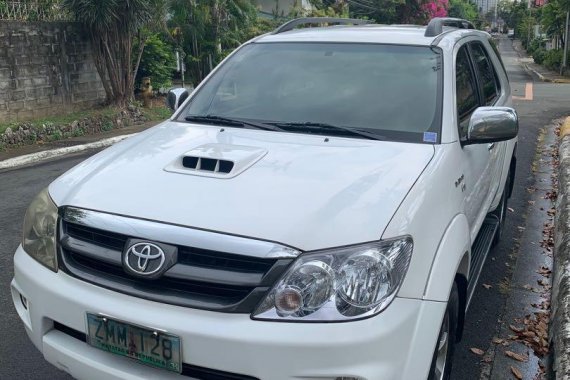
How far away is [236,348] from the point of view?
85.3 inches

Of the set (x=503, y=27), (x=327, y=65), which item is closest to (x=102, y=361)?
(x=327, y=65)

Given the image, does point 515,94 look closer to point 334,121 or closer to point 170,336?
point 334,121

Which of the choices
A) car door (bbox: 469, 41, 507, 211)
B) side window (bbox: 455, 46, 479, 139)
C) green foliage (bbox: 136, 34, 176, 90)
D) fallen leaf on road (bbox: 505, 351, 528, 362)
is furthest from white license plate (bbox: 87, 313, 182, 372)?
green foliage (bbox: 136, 34, 176, 90)

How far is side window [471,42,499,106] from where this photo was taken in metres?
4.44

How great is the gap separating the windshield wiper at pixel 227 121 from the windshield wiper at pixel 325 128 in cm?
6

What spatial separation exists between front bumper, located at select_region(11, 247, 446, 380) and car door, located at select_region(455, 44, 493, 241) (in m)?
1.07

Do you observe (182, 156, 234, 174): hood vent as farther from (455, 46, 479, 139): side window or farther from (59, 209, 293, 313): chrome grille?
(455, 46, 479, 139): side window

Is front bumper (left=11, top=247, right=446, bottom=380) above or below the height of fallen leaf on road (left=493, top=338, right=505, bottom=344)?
above

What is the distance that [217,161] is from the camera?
9.32 ft

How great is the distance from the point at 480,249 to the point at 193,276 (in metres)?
2.41

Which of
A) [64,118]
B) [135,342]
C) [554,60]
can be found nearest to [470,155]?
[135,342]

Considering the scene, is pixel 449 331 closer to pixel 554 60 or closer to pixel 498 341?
pixel 498 341

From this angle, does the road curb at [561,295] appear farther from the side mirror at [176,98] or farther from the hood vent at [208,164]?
the side mirror at [176,98]

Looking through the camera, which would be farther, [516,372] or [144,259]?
[516,372]
